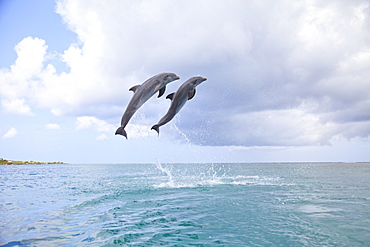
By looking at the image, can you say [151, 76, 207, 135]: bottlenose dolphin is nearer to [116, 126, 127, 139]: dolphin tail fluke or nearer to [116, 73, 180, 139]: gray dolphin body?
[116, 73, 180, 139]: gray dolphin body

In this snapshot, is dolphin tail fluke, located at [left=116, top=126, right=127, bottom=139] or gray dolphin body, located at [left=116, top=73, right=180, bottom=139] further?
gray dolphin body, located at [left=116, top=73, right=180, bottom=139]

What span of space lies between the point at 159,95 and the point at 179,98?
1.61 ft

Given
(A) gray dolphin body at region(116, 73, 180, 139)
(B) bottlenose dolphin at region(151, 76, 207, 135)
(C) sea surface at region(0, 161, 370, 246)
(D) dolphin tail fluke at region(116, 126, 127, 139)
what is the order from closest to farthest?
(D) dolphin tail fluke at region(116, 126, 127, 139), (A) gray dolphin body at region(116, 73, 180, 139), (B) bottlenose dolphin at region(151, 76, 207, 135), (C) sea surface at region(0, 161, 370, 246)

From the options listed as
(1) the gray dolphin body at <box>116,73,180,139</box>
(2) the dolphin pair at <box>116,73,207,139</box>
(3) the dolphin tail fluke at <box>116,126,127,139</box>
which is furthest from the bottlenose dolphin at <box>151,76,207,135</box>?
(3) the dolphin tail fluke at <box>116,126,127,139</box>

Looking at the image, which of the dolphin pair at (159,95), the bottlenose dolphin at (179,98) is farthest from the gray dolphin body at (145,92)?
the bottlenose dolphin at (179,98)

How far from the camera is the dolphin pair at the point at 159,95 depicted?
623 cm

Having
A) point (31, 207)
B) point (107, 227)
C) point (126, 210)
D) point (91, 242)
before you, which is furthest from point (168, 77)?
point (31, 207)

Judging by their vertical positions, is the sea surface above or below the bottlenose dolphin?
below

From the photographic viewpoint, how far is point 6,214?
16031 mm

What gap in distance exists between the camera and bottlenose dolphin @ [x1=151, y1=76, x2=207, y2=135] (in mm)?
6652

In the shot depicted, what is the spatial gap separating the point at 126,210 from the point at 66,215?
3.39 m

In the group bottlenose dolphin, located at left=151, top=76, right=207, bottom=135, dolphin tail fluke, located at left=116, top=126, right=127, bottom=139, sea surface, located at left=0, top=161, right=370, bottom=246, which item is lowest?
sea surface, located at left=0, top=161, right=370, bottom=246

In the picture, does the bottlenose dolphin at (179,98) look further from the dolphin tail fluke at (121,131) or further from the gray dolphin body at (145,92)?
the dolphin tail fluke at (121,131)

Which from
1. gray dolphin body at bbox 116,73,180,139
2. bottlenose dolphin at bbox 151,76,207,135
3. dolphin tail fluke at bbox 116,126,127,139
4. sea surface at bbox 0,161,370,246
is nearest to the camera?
dolphin tail fluke at bbox 116,126,127,139
